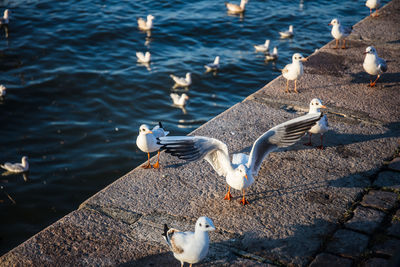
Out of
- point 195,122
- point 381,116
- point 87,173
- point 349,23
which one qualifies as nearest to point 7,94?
point 87,173

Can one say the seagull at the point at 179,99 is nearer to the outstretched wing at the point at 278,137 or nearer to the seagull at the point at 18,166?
the seagull at the point at 18,166

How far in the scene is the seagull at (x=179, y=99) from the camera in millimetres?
9852

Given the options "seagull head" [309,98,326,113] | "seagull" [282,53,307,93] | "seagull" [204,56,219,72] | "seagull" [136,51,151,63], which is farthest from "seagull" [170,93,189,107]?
"seagull head" [309,98,326,113]

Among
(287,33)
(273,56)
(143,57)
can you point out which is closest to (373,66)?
(273,56)

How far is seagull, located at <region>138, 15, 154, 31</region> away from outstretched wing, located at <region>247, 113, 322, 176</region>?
10.6 metres

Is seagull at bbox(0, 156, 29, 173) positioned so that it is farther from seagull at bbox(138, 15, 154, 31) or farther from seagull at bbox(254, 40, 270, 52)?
seagull at bbox(254, 40, 270, 52)

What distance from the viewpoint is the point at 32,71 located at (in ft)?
36.1

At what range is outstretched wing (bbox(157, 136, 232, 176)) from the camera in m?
4.05

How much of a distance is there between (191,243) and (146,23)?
1174 cm

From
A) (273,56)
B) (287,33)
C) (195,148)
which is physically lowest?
(273,56)

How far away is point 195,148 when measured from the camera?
411 centimetres

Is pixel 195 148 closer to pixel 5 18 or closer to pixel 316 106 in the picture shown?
pixel 316 106

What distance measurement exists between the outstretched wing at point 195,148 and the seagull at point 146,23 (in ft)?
34.2

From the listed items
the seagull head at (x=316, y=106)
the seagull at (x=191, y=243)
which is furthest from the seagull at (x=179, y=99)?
the seagull at (x=191, y=243)
